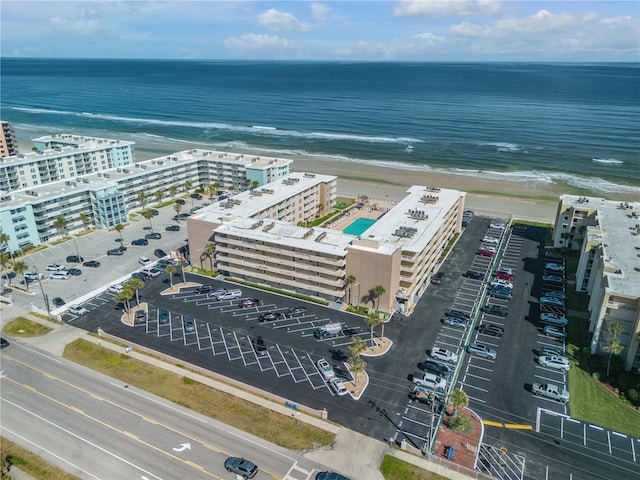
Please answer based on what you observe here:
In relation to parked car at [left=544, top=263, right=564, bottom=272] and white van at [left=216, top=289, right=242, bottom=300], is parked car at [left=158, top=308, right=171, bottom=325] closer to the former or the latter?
white van at [left=216, top=289, right=242, bottom=300]

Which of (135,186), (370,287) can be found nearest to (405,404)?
(370,287)

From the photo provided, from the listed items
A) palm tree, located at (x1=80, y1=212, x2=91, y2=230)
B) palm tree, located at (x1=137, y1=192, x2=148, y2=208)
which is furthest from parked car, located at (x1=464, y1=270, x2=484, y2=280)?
palm tree, located at (x1=80, y1=212, x2=91, y2=230)

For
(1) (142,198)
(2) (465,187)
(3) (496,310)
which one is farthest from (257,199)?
(2) (465,187)

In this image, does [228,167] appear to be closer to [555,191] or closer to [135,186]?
[135,186]

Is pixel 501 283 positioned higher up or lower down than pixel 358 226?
lower down

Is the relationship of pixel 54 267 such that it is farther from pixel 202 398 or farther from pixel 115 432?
pixel 202 398
